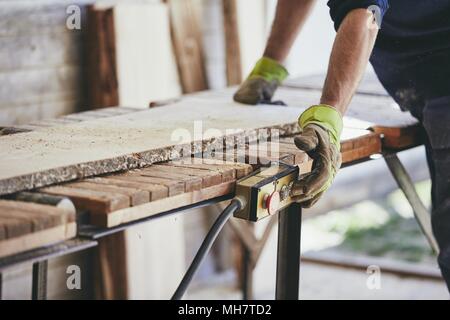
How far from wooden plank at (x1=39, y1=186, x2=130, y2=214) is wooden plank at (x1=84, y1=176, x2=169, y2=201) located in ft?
0.31

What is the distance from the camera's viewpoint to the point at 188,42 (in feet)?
16.2

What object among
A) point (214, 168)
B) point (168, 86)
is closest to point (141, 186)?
point (214, 168)

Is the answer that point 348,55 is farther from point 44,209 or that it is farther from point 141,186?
point 44,209

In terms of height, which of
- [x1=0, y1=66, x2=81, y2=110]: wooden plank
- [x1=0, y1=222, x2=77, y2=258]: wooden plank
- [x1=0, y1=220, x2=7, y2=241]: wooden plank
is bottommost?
[x1=0, y1=222, x2=77, y2=258]: wooden plank

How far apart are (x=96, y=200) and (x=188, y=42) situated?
298 centimetres

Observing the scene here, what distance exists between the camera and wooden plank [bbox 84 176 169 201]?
7.18 feet

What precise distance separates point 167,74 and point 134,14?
0.45 meters

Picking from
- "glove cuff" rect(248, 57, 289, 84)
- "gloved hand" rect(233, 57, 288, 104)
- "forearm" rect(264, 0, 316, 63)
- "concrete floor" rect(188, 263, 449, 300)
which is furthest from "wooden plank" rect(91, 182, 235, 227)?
"concrete floor" rect(188, 263, 449, 300)

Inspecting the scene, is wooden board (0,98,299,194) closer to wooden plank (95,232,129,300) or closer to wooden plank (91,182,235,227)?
wooden plank (91,182,235,227)

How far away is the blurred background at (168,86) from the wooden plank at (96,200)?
1.95 metres

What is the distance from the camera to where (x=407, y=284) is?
5.55 metres

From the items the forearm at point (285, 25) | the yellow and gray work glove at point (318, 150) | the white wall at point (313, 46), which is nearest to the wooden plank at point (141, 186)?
the yellow and gray work glove at point (318, 150)

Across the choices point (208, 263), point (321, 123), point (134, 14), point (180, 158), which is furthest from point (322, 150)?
point (208, 263)

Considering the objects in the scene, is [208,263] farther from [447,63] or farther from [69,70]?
[447,63]
